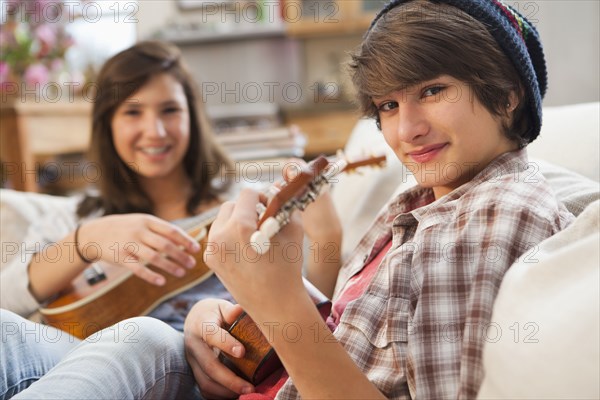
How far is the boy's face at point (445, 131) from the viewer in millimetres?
907

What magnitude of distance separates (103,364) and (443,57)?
61 cm

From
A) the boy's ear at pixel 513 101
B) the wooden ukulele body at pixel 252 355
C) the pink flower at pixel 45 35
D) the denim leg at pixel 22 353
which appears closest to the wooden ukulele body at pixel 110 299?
the denim leg at pixel 22 353

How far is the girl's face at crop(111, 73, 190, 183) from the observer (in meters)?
1.77

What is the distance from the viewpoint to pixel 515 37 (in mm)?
938

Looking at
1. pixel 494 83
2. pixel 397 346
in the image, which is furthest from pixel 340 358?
pixel 494 83

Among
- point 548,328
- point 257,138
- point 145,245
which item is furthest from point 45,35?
point 548,328

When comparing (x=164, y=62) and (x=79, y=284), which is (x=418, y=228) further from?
(x=164, y=62)

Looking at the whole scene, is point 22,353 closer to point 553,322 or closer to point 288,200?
point 288,200

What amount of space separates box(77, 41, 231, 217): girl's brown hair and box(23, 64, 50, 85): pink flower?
1.16 meters

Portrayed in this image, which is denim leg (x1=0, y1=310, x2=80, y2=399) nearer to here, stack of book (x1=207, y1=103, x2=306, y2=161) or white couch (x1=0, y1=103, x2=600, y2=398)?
white couch (x1=0, y1=103, x2=600, y2=398)

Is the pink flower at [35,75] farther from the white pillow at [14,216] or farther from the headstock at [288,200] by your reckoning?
the headstock at [288,200]

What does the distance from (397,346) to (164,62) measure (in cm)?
127

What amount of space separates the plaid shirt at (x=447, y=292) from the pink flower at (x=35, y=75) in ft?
8.00

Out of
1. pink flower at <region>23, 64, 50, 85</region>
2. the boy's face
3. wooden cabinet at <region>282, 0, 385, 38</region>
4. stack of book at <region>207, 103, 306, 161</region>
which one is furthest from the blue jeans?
wooden cabinet at <region>282, 0, 385, 38</region>
